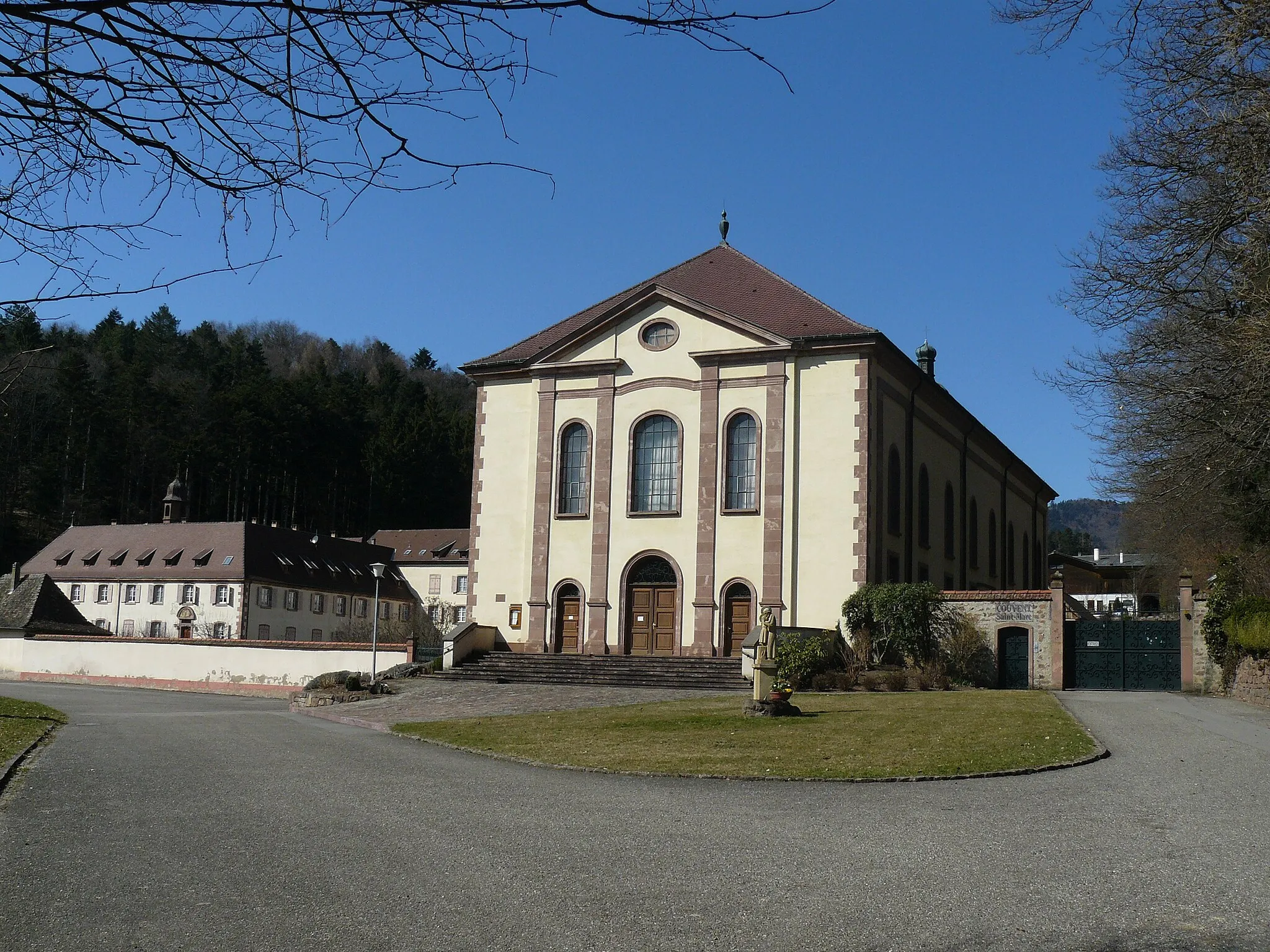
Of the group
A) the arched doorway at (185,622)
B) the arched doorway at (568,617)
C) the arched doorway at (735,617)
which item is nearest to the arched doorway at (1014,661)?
the arched doorway at (735,617)

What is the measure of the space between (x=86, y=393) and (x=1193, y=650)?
205 feet

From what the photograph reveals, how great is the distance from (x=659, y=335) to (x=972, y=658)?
1295 cm

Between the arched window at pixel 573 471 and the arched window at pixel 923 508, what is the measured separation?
10.8 meters

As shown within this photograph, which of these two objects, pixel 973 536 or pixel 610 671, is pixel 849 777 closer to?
pixel 610 671

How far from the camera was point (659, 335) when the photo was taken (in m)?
36.2

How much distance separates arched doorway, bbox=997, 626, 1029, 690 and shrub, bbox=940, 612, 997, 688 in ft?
0.56

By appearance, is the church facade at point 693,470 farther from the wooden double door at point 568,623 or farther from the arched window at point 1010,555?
the arched window at point 1010,555

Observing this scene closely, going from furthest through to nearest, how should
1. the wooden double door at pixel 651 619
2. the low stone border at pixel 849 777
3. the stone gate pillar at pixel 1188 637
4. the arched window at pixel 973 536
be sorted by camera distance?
the arched window at pixel 973 536 → the wooden double door at pixel 651 619 → the stone gate pillar at pixel 1188 637 → the low stone border at pixel 849 777

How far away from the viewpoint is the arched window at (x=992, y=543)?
48.9 meters

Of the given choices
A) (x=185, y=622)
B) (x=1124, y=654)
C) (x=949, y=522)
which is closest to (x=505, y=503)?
(x=949, y=522)

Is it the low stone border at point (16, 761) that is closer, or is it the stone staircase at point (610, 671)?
the low stone border at point (16, 761)

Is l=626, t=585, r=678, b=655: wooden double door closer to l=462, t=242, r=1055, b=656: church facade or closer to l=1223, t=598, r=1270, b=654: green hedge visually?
l=462, t=242, r=1055, b=656: church facade

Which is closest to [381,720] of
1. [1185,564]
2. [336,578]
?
[1185,564]

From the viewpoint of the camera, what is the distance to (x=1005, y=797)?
12328 mm
